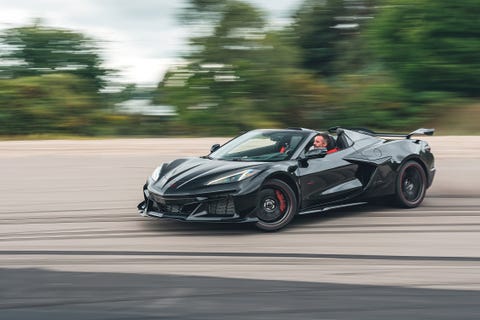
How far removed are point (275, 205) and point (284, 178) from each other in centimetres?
35

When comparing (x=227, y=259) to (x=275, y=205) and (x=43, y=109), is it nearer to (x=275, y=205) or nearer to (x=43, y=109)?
(x=275, y=205)

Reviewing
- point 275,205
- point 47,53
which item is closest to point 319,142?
point 275,205

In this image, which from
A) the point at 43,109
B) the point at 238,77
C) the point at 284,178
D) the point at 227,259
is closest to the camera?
the point at 227,259

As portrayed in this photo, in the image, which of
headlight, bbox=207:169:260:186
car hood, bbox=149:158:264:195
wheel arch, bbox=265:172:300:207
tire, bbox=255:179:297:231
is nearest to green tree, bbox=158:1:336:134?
car hood, bbox=149:158:264:195

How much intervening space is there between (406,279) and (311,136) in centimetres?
360

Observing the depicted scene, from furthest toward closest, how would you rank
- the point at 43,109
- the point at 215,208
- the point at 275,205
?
the point at 43,109 → the point at 275,205 → the point at 215,208

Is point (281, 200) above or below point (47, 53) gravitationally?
below

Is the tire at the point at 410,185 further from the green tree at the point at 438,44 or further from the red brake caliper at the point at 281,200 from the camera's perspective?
the green tree at the point at 438,44

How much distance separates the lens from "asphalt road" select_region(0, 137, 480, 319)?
6152 millimetres

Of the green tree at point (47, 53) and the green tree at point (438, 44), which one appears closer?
the green tree at point (438, 44)

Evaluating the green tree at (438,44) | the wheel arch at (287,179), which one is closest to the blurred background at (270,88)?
the green tree at (438,44)

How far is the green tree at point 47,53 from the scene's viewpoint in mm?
26500

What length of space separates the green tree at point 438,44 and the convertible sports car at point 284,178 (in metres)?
10.5

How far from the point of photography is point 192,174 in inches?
377
